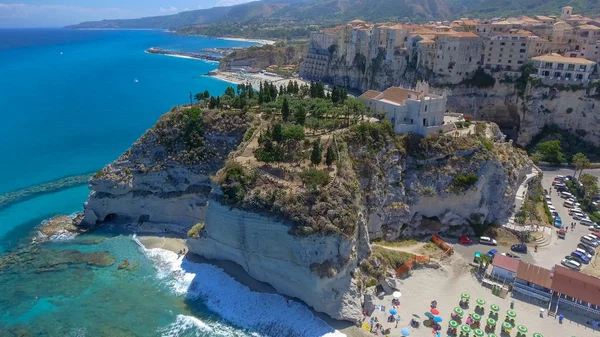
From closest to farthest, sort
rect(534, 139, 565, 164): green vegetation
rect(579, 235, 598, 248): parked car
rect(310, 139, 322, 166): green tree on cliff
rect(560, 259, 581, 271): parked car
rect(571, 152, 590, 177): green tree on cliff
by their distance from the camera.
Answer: rect(310, 139, 322, 166): green tree on cliff
rect(560, 259, 581, 271): parked car
rect(579, 235, 598, 248): parked car
rect(571, 152, 590, 177): green tree on cliff
rect(534, 139, 565, 164): green vegetation

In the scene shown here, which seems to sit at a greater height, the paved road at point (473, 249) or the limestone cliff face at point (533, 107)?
the limestone cliff face at point (533, 107)

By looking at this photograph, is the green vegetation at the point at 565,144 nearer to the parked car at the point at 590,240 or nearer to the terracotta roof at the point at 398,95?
the parked car at the point at 590,240

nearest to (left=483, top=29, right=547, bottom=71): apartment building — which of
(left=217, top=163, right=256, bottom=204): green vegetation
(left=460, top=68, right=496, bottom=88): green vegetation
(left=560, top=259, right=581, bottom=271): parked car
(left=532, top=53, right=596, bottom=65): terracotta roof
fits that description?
(left=460, top=68, right=496, bottom=88): green vegetation

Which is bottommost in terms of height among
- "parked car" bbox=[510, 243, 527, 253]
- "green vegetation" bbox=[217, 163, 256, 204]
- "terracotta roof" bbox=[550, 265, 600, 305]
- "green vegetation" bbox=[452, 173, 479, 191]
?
"parked car" bbox=[510, 243, 527, 253]

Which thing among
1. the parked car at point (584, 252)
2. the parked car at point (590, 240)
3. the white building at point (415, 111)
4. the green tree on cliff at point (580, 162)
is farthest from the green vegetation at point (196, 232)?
the green tree on cliff at point (580, 162)

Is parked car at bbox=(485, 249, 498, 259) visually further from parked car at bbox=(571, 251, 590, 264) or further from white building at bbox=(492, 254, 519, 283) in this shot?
parked car at bbox=(571, 251, 590, 264)

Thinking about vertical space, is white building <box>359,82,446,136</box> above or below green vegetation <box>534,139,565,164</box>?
above
